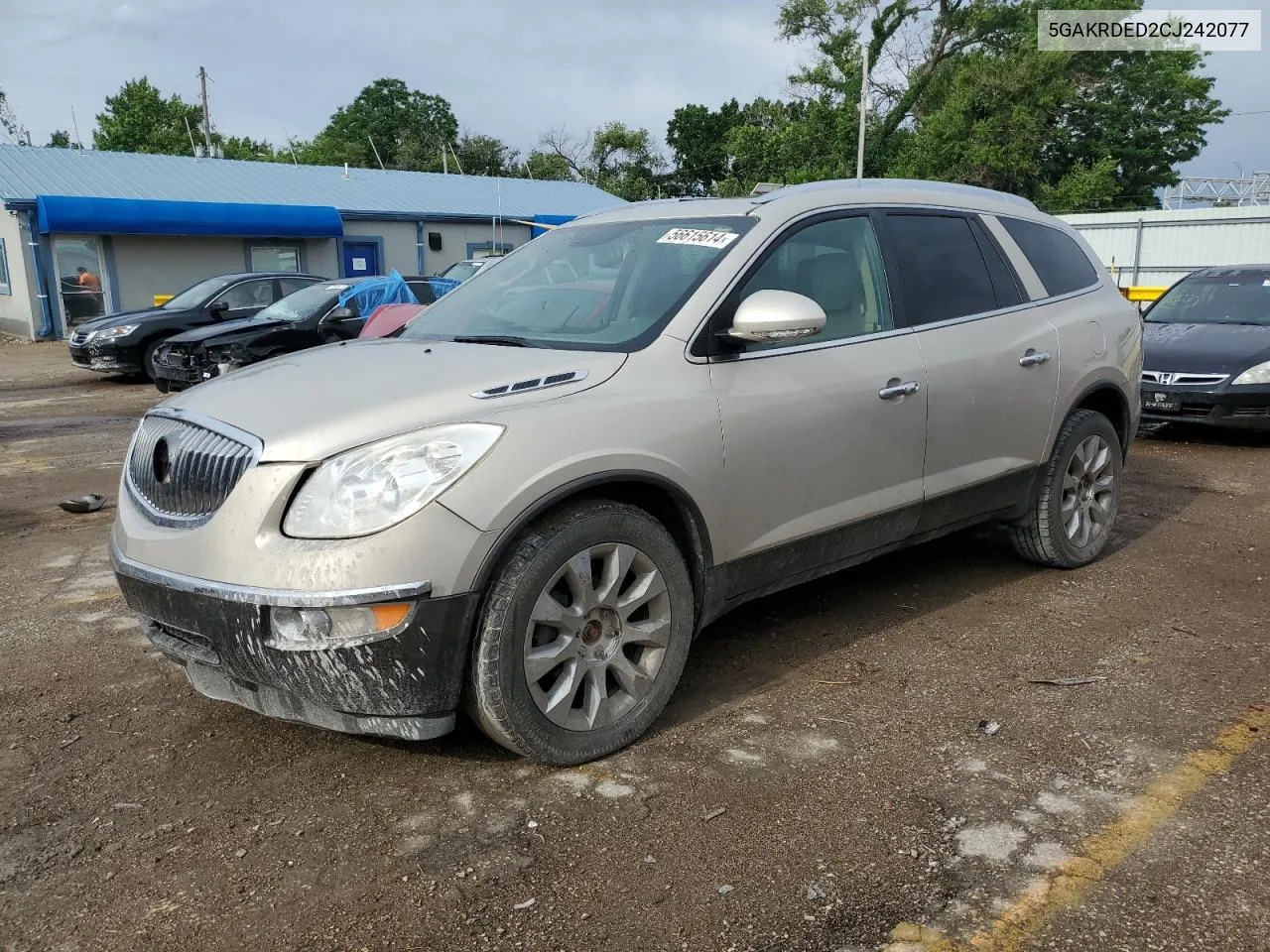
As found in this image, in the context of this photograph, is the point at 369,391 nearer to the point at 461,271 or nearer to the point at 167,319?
the point at 167,319

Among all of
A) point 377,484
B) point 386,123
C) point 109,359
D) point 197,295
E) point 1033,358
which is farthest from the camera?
point 386,123

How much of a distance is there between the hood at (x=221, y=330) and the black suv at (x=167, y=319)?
143 centimetres

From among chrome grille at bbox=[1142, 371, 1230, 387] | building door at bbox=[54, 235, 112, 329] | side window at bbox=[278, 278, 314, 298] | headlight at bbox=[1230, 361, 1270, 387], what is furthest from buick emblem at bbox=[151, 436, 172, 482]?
building door at bbox=[54, 235, 112, 329]

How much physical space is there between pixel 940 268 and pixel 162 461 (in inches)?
123

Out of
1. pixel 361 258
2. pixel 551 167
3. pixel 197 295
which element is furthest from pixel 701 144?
pixel 197 295

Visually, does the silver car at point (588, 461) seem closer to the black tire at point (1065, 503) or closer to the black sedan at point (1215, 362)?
the black tire at point (1065, 503)

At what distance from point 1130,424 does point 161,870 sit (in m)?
4.86

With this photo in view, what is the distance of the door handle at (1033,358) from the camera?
4688 millimetres

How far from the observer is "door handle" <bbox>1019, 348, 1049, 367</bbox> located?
469 cm

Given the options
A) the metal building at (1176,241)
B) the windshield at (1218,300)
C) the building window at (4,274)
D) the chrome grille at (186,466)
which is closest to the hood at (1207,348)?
the windshield at (1218,300)

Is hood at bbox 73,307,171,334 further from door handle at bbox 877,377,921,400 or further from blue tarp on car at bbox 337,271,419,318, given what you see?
door handle at bbox 877,377,921,400

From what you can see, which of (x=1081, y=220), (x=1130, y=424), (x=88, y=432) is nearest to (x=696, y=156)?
(x=1081, y=220)

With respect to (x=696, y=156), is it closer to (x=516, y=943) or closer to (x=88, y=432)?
(x=88, y=432)

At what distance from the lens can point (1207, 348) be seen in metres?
9.13
